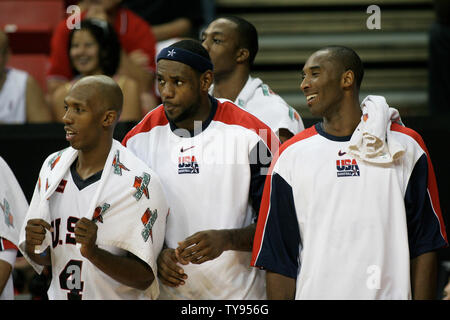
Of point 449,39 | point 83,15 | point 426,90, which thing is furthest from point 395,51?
point 83,15

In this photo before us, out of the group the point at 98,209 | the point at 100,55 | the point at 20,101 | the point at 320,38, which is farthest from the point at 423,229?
the point at 320,38

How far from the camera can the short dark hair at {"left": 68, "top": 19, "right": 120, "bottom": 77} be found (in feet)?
17.4

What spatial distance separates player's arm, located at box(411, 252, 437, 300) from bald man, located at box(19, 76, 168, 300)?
3.59 ft

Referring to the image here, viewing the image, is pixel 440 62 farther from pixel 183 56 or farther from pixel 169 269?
pixel 169 269

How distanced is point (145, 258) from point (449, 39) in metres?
3.57

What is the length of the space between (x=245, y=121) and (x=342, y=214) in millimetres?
683

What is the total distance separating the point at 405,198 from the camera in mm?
3680

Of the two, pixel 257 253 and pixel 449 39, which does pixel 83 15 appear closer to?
pixel 449 39

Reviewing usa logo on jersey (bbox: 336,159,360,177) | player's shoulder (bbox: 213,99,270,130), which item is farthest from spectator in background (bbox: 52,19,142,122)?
usa logo on jersey (bbox: 336,159,360,177)

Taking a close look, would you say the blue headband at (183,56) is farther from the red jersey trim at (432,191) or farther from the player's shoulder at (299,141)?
the red jersey trim at (432,191)

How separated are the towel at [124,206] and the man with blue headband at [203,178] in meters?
0.15

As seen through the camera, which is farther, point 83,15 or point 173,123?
point 83,15

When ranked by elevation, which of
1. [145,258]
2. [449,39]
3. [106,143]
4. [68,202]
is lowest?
[145,258]

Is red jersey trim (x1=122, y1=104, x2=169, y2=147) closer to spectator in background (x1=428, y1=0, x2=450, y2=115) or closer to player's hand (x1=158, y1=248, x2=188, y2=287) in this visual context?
player's hand (x1=158, y1=248, x2=188, y2=287)
